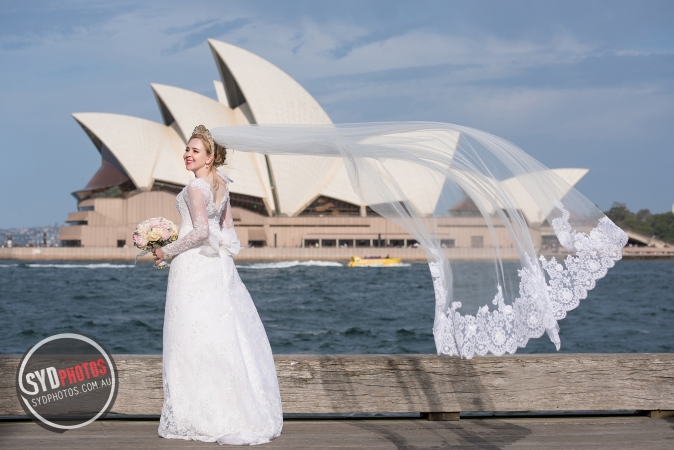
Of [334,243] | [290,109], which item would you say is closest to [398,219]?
[290,109]

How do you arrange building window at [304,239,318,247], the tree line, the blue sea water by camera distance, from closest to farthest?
the blue sea water
building window at [304,239,318,247]
the tree line

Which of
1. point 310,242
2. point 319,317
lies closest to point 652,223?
point 310,242

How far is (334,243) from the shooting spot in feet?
151

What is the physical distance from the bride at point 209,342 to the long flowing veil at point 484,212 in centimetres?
31

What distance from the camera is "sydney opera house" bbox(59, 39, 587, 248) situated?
38.5m

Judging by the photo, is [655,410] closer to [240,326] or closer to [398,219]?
[398,219]

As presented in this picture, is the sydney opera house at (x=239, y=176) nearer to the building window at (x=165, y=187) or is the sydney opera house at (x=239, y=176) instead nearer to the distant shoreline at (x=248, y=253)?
the building window at (x=165, y=187)

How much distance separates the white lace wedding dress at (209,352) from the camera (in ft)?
9.17

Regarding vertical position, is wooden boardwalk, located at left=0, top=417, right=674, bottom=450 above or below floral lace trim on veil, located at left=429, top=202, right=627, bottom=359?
below

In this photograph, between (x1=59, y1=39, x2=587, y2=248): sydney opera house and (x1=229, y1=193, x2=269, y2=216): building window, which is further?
(x1=229, y1=193, x2=269, y2=216): building window

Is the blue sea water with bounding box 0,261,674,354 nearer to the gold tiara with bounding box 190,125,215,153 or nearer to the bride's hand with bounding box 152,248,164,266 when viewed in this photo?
the bride's hand with bounding box 152,248,164,266

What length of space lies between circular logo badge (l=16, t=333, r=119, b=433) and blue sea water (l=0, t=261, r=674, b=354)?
7.33m

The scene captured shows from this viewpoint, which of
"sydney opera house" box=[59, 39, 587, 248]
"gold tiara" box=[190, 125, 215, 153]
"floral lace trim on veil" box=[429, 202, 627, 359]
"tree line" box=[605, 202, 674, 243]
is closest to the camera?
"floral lace trim on veil" box=[429, 202, 627, 359]

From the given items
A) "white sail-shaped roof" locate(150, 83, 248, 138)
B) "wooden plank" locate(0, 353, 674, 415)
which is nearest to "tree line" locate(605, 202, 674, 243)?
"white sail-shaped roof" locate(150, 83, 248, 138)
